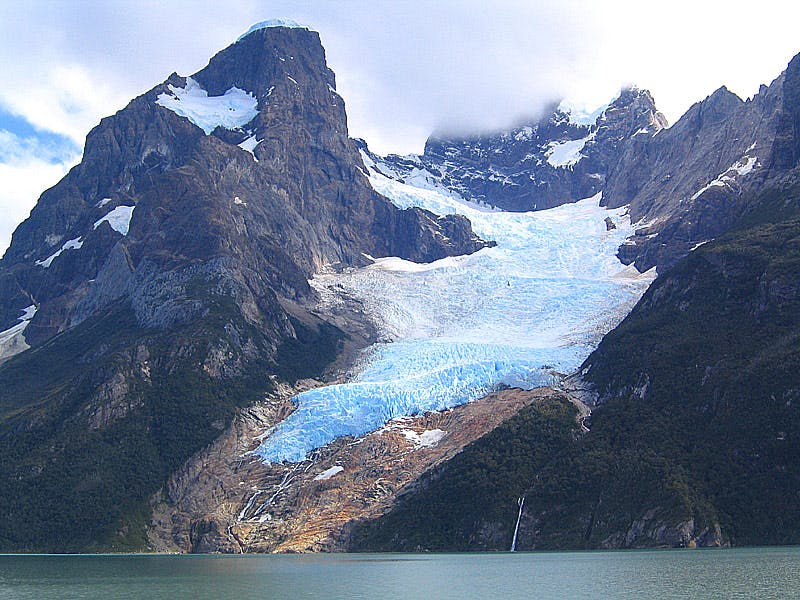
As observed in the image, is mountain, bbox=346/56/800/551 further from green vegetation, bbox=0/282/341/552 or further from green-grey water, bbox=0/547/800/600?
green vegetation, bbox=0/282/341/552

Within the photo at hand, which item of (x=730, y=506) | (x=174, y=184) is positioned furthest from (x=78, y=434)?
(x=730, y=506)

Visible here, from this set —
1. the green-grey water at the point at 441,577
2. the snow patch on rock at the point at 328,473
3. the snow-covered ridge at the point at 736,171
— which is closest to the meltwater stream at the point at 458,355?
the snow patch on rock at the point at 328,473

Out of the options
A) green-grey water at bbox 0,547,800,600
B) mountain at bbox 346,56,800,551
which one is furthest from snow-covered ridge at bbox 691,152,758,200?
green-grey water at bbox 0,547,800,600

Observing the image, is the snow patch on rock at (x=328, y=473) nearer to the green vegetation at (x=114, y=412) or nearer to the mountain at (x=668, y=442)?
the mountain at (x=668, y=442)

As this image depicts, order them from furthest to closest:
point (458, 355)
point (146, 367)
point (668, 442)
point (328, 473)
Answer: point (458, 355) < point (146, 367) < point (328, 473) < point (668, 442)

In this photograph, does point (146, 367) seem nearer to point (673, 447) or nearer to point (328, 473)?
point (328, 473)

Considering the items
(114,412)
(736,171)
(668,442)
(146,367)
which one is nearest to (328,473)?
(114,412)
